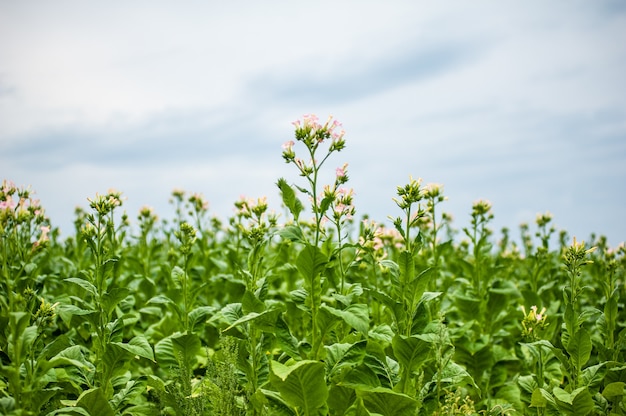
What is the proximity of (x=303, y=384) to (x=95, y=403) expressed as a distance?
1.37 meters

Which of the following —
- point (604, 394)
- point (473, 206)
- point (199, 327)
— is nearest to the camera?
point (604, 394)

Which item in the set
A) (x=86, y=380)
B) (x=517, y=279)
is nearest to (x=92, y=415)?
(x=86, y=380)

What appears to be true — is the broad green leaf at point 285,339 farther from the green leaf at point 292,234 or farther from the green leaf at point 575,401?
the green leaf at point 575,401

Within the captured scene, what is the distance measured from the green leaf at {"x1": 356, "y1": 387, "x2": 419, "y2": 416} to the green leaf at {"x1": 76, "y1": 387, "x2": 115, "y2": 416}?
5.16 ft

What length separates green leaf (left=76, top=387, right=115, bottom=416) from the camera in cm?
364

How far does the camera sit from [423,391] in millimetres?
3906

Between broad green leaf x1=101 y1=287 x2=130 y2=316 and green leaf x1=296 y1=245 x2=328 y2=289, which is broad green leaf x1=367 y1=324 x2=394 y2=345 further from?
broad green leaf x1=101 y1=287 x2=130 y2=316

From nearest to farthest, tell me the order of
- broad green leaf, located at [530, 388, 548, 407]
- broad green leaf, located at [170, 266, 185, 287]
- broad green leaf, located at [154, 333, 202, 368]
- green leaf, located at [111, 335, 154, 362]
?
green leaf, located at [111, 335, 154, 362] < broad green leaf, located at [530, 388, 548, 407] < broad green leaf, located at [154, 333, 202, 368] < broad green leaf, located at [170, 266, 185, 287]

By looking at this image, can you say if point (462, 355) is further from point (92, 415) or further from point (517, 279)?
point (517, 279)

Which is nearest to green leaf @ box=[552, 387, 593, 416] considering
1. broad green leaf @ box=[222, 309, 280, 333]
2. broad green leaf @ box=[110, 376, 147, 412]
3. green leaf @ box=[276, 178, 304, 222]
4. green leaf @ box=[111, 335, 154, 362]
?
broad green leaf @ box=[222, 309, 280, 333]

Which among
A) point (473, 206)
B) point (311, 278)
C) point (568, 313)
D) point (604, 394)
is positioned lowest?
point (604, 394)

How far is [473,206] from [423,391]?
275 centimetres

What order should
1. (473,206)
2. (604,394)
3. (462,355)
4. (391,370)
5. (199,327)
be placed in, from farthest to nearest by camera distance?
1. (473,206)
2. (462,355)
3. (199,327)
4. (604,394)
5. (391,370)

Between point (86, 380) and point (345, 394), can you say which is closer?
point (345, 394)
